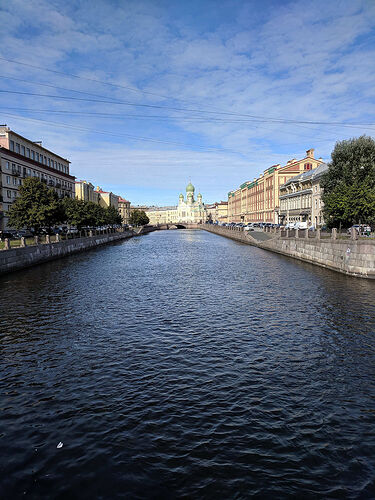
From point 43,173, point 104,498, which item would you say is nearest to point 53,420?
point 104,498

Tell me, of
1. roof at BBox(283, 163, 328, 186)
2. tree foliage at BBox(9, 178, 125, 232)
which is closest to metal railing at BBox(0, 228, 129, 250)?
tree foliage at BBox(9, 178, 125, 232)

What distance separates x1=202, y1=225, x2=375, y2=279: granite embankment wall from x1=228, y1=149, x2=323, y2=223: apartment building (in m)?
56.6

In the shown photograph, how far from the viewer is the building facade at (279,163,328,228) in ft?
253

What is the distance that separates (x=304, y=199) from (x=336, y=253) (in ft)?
176

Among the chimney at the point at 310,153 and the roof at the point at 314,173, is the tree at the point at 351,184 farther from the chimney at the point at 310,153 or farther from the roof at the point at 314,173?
the chimney at the point at 310,153

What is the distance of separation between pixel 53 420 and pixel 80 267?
32219 millimetres

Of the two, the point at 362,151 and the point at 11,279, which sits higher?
the point at 362,151

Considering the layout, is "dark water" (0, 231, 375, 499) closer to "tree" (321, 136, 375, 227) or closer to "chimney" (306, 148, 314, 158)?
"tree" (321, 136, 375, 227)

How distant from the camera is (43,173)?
83.4m

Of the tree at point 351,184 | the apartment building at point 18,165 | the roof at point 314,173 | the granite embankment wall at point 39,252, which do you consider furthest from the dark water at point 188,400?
the roof at point 314,173

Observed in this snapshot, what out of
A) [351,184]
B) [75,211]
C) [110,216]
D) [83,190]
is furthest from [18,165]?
[351,184]

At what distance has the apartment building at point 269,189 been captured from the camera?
348ft

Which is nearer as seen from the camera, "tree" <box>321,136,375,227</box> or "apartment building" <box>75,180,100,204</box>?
"tree" <box>321,136,375,227</box>

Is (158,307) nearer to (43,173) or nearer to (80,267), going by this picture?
(80,267)
